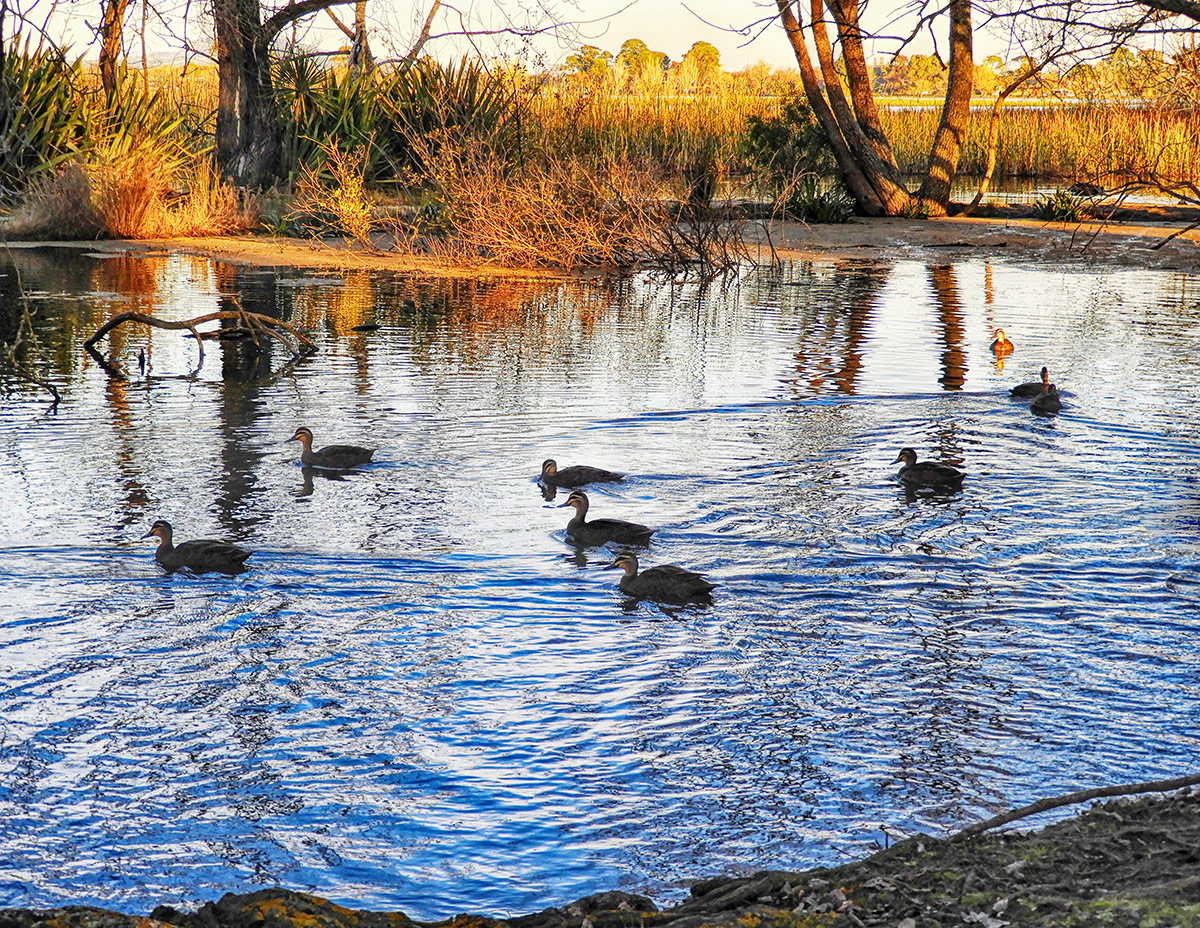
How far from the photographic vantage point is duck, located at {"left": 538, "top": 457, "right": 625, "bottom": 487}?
1030cm

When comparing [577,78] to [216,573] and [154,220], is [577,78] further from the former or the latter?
[216,573]

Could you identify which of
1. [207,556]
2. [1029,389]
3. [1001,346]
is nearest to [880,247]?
[1001,346]

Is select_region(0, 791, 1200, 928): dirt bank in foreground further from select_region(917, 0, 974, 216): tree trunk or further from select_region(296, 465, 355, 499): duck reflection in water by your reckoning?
select_region(917, 0, 974, 216): tree trunk

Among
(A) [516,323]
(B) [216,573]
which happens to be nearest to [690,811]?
(B) [216,573]

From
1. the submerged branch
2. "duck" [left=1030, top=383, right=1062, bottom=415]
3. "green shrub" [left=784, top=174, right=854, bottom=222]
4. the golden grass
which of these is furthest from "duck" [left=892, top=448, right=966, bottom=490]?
the golden grass

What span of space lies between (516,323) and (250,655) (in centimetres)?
1220

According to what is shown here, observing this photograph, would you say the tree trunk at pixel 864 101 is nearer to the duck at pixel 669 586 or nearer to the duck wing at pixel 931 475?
the duck wing at pixel 931 475

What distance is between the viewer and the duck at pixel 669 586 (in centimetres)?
786

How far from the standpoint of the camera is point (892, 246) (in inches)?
1128

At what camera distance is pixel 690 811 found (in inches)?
217

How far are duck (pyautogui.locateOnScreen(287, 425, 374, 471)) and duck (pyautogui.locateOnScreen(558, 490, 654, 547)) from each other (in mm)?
2267

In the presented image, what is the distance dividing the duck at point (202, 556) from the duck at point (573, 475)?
9.10ft

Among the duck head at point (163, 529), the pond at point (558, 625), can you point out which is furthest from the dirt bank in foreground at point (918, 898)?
the duck head at point (163, 529)

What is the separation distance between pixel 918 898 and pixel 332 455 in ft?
24.0
